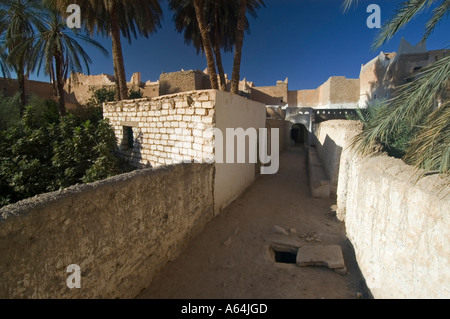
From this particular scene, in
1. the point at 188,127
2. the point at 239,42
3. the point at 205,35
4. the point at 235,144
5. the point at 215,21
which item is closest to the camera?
the point at 188,127

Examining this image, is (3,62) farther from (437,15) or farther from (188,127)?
(437,15)

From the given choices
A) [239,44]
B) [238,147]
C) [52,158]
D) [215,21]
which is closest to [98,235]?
[238,147]

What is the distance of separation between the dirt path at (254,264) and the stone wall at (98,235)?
16.1 inches

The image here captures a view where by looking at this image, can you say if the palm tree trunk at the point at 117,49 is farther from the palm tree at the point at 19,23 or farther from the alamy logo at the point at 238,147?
the alamy logo at the point at 238,147

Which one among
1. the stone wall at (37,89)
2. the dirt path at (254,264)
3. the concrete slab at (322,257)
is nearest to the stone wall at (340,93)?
the dirt path at (254,264)

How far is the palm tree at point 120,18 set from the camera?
9594 millimetres

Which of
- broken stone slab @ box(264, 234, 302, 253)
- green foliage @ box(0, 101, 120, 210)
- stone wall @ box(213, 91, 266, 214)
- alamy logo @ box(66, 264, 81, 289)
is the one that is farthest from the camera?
green foliage @ box(0, 101, 120, 210)

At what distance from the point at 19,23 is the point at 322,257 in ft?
57.2

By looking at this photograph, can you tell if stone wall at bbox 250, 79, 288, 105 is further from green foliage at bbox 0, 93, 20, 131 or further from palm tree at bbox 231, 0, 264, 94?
green foliage at bbox 0, 93, 20, 131

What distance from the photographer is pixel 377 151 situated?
3494 mm

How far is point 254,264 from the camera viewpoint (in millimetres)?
3766

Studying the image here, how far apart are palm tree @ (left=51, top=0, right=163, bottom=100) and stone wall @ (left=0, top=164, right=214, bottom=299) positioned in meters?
8.47

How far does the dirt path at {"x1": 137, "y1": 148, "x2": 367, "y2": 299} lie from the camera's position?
3.15 meters

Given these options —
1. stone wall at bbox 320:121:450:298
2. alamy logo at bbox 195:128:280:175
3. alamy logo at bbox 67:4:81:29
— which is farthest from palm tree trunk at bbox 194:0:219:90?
stone wall at bbox 320:121:450:298
